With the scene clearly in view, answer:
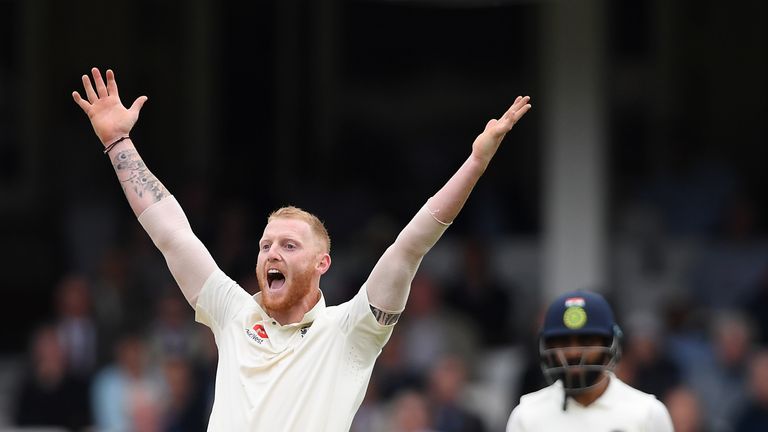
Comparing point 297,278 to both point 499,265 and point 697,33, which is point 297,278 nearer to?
point 499,265

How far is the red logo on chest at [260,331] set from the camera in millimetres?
5680

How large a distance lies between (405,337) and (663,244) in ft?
8.90

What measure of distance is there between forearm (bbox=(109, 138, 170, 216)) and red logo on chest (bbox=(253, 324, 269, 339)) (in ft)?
2.02

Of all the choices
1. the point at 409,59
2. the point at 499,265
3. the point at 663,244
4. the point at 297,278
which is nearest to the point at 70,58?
the point at 409,59

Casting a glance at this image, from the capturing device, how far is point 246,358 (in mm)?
5633

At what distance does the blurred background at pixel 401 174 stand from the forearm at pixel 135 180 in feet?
17.7

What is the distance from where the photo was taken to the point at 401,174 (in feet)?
48.3

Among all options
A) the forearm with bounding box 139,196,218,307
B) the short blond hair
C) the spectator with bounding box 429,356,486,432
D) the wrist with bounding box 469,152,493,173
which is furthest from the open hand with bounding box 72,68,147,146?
the spectator with bounding box 429,356,486,432

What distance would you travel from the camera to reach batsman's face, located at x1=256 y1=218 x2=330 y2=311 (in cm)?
563

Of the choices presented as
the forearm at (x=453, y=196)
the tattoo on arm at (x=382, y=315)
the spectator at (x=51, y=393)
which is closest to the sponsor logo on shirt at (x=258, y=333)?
the tattoo on arm at (x=382, y=315)

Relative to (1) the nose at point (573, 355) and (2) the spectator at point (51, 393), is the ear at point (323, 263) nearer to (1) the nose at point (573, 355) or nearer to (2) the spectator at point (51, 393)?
(1) the nose at point (573, 355)

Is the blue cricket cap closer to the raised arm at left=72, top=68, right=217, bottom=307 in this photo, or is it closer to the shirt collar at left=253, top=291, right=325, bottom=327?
the shirt collar at left=253, top=291, right=325, bottom=327

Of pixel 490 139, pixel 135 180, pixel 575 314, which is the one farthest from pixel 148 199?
pixel 575 314

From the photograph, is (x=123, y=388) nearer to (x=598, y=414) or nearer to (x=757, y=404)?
(x=757, y=404)
